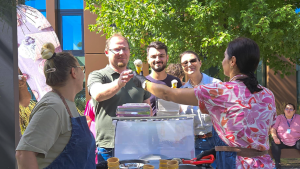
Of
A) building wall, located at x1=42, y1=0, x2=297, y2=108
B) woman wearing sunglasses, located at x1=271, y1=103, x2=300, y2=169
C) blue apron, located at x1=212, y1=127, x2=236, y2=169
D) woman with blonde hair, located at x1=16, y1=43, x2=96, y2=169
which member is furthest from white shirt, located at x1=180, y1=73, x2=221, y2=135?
building wall, located at x1=42, y1=0, x2=297, y2=108

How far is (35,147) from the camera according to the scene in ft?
4.96

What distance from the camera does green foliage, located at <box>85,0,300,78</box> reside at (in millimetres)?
6031

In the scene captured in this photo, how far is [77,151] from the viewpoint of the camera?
5.58 ft

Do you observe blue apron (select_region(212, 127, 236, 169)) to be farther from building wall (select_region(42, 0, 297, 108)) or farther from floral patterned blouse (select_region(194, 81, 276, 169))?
building wall (select_region(42, 0, 297, 108))

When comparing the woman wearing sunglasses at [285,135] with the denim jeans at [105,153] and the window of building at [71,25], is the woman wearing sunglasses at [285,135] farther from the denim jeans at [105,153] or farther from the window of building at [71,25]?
the window of building at [71,25]

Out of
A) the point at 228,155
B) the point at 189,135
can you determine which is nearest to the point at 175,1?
the point at 189,135

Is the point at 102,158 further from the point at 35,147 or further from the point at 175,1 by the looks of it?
the point at 175,1

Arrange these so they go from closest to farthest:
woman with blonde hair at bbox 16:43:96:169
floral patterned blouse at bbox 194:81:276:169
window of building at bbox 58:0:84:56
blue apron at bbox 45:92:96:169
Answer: woman with blonde hair at bbox 16:43:96:169
blue apron at bbox 45:92:96:169
floral patterned blouse at bbox 194:81:276:169
window of building at bbox 58:0:84:56

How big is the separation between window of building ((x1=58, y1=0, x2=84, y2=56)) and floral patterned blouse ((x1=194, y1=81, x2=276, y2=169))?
34.8 ft

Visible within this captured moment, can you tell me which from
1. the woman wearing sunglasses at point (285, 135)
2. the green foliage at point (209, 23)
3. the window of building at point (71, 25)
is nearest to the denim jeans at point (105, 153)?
the green foliage at point (209, 23)

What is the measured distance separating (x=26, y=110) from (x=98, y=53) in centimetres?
383

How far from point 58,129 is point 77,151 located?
0.58 ft

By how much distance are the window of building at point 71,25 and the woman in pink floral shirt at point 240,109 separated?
34.7 ft

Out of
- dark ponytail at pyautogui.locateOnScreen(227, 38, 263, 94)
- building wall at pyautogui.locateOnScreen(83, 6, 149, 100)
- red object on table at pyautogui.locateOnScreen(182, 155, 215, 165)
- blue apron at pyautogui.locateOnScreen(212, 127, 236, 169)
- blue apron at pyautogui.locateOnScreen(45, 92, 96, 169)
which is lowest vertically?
red object on table at pyautogui.locateOnScreen(182, 155, 215, 165)
